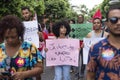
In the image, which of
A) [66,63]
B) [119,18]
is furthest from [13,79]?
[66,63]

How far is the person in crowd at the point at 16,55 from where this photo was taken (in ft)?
13.4

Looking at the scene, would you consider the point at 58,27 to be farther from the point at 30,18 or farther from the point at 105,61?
the point at 105,61

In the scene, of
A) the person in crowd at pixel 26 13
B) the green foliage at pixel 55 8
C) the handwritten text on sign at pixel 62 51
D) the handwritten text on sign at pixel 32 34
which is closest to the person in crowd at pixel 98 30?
the handwritten text on sign at pixel 62 51

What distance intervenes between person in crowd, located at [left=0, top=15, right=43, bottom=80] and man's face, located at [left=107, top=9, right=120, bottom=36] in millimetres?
942

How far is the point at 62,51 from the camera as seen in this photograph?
8.71m

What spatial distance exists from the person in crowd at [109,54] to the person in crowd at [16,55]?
70cm

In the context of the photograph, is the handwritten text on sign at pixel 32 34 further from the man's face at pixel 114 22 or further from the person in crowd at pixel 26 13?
the man's face at pixel 114 22

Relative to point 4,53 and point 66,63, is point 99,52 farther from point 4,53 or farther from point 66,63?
point 66,63

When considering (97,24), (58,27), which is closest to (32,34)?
(58,27)

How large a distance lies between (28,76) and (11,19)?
589 mm

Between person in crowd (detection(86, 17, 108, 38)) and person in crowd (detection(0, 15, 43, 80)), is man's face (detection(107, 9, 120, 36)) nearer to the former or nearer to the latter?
person in crowd (detection(0, 15, 43, 80))

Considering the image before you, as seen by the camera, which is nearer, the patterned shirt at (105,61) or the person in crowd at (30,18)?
the patterned shirt at (105,61)

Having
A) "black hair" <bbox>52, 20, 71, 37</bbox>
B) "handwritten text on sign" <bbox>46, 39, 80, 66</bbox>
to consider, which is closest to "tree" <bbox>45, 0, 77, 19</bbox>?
"handwritten text on sign" <bbox>46, 39, 80, 66</bbox>

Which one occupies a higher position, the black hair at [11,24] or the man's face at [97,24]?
the black hair at [11,24]
